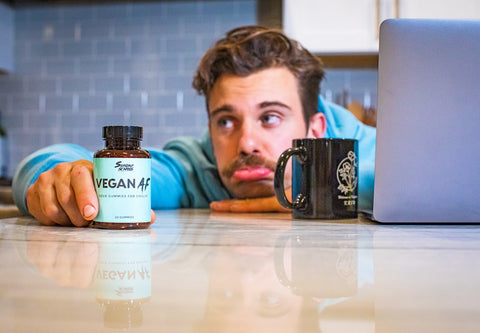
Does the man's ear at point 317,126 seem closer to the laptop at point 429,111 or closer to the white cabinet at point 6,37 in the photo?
the laptop at point 429,111

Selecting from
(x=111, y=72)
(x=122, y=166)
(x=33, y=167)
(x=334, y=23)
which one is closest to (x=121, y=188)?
(x=122, y=166)

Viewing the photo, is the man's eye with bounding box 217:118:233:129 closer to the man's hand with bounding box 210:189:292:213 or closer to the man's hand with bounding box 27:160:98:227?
the man's hand with bounding box 210:189:292:213

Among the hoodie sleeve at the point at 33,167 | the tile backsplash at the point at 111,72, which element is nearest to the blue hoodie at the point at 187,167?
the hoodie sleeve at the point at 33,167

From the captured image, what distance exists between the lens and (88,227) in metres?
0.74

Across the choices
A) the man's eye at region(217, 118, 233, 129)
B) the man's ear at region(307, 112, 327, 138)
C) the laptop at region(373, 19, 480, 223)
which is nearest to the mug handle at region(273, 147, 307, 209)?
the laptop at region(373, 19, 480, 223)

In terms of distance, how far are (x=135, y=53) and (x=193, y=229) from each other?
7.60ft

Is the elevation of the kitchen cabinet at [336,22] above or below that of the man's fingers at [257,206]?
above

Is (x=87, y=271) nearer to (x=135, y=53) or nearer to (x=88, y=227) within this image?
(x=88, y=227)

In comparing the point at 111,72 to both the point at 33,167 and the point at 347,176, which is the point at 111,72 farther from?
the point at 347,176

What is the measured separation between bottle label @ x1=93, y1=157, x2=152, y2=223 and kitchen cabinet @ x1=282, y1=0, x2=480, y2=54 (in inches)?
74.5

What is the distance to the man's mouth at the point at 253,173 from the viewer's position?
1263mm

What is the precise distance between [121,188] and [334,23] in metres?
1.97

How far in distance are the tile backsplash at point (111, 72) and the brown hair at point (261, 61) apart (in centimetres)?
132

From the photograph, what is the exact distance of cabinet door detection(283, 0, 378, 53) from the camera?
2.46 meters
